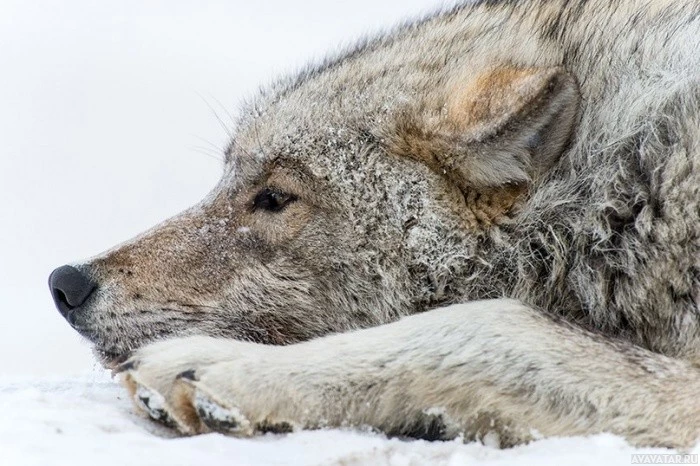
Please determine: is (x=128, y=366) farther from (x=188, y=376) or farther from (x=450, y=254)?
(x=450, y=254)

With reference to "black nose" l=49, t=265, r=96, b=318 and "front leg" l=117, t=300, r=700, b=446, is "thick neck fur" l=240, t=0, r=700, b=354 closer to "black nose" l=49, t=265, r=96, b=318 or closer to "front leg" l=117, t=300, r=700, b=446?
"front leg" l=117, t=300, r=700, b=446

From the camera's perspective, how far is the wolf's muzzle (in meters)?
3.85

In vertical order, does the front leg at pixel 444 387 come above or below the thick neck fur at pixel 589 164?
below

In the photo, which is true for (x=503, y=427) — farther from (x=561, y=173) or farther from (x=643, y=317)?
(x=561, y=173)

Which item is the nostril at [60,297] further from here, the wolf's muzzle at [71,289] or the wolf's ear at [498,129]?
the wolf's ear at [498,129]

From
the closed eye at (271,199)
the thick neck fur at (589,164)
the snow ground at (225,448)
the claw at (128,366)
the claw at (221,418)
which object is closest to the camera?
the snow ground at (225,448)

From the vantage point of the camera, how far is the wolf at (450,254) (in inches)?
108

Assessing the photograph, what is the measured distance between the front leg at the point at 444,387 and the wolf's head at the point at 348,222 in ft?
2.74

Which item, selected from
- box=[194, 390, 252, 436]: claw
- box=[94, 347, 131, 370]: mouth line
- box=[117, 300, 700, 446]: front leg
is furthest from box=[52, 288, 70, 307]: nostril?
box=[194, 390, 252, 436]: claw

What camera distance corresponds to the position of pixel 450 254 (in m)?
3.66

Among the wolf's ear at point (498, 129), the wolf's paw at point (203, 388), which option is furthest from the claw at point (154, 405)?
the wolf's ear at point (498, 129)

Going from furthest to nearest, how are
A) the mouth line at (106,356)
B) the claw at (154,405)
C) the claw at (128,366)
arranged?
the mouth line at (106,356), the claw at (128,366), the claw at (154,405)

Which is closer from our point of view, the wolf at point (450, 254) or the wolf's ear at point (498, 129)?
the wolf at point (450, 254)

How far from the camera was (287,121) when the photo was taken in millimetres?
4262
